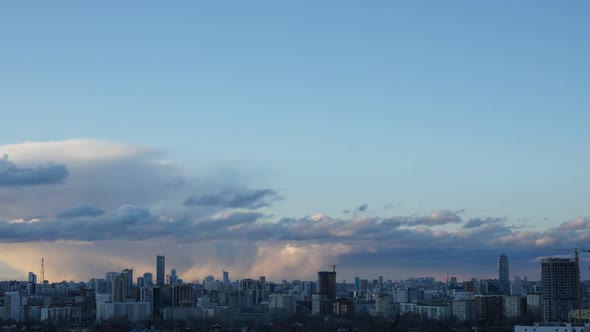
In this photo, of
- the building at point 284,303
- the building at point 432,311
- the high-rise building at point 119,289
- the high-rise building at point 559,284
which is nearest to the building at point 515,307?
the building at point 432,311

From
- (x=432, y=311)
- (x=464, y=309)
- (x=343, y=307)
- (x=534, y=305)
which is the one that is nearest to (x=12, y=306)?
(x=343, y=307)

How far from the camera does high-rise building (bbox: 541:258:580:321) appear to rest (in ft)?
213

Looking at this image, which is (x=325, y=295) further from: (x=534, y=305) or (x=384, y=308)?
(x=534, y=305)

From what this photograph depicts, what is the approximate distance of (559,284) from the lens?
65938 millimetres

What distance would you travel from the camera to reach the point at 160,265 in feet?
370

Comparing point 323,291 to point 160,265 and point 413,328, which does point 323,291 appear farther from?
point 413,328

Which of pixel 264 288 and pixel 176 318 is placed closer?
pixel 176 318

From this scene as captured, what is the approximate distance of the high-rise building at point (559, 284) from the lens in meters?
64.9

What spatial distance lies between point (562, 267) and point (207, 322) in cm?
2713

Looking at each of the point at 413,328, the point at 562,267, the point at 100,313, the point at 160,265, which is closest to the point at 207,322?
the point at 100,313

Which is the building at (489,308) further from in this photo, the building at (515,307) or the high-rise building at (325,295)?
the high-rise building at (325,295)

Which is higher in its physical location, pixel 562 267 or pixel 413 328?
pixel 562 267

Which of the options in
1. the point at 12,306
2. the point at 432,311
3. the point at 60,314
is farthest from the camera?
the point at 12,306

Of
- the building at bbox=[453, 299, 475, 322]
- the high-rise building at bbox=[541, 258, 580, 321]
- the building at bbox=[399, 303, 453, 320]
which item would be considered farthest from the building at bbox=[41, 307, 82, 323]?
the high-rise building at bbox=[541, 258, 580, 321]
